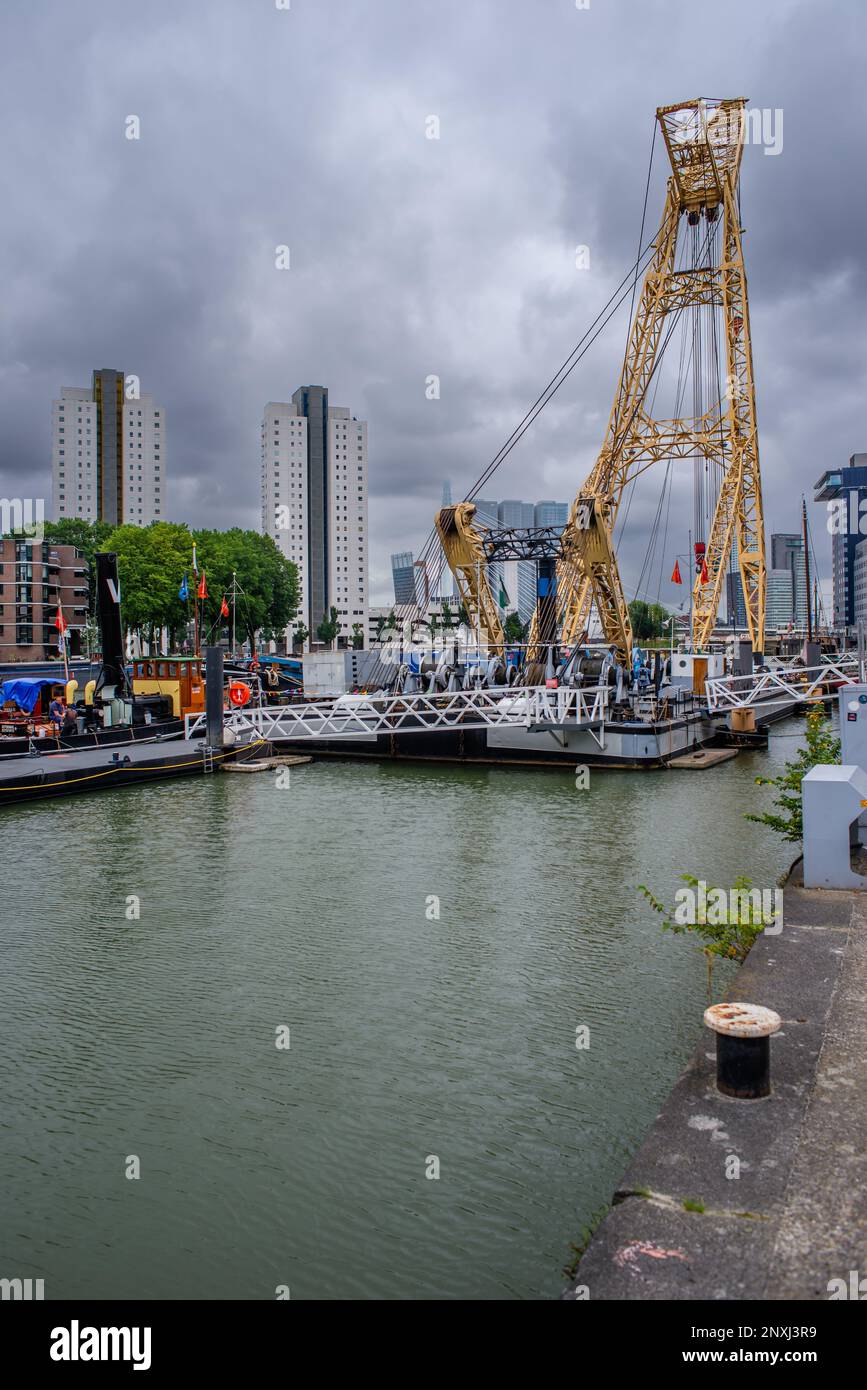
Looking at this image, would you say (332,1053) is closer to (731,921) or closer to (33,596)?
(731,921)

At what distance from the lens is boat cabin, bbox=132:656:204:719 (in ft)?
108

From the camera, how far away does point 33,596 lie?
72312 mm

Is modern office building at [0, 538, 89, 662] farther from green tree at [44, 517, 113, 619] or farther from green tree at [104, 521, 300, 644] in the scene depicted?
green tree at [104, 521, 300, 644]

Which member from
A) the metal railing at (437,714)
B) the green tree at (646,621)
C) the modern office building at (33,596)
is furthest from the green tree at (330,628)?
the metal railing at (437,714)

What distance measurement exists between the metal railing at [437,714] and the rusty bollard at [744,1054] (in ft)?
71.6

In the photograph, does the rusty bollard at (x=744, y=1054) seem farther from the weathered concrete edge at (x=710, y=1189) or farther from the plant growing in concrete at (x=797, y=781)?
the plant growing in concrete at (x=797, y=781)

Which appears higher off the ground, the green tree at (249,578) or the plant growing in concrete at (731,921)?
the green tree at (249,578)

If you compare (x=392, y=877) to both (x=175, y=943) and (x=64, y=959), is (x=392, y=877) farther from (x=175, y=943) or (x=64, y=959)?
(x=64, y=959)

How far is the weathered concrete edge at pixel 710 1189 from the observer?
4.21 m

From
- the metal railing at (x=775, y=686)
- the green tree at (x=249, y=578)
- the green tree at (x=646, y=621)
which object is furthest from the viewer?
the green tree at (x=646, y=621)

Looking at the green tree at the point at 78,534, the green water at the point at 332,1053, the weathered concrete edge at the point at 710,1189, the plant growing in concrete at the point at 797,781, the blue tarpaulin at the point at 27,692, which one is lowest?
the green water at the point at 332,1053

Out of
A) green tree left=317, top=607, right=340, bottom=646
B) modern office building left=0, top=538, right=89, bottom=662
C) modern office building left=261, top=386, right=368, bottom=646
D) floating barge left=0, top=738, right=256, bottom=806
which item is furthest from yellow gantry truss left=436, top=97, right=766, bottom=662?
modern office building left=261, top=386, right=368, bottom=646

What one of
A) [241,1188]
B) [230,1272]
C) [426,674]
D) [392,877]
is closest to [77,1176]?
[241,1188]

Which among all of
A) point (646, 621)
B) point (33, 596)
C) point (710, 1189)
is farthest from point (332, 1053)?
point (646, 621)
